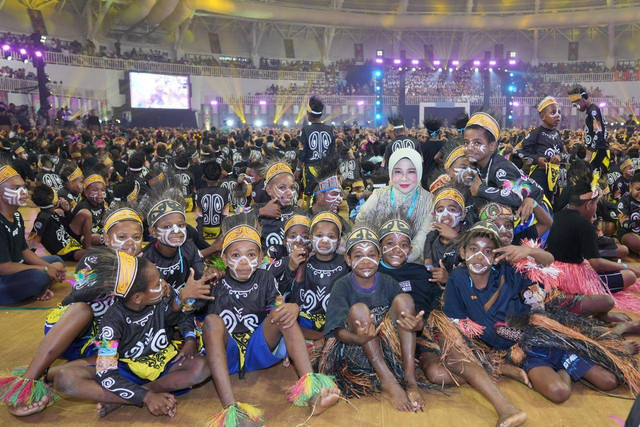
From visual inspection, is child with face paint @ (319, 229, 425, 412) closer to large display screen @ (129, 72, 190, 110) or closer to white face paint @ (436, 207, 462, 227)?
white face paint @ (436, 207, 462, 227)

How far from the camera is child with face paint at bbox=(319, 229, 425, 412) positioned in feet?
→ 10.0

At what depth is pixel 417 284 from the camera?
3.68 metres

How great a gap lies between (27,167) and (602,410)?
8593 millimetres

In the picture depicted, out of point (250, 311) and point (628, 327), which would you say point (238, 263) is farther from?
point (628, 327)

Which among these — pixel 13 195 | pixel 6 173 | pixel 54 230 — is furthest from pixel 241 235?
pixel 54 230

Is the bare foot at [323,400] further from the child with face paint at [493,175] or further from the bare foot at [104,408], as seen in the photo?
the child with face paint at [493,175]

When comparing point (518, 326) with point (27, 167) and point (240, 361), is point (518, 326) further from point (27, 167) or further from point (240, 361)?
point (27, 167)

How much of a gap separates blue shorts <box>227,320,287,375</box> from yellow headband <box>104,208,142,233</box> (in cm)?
107

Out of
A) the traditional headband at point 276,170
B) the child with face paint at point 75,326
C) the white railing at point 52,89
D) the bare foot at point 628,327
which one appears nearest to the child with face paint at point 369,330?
the child with face paint at point 75,326

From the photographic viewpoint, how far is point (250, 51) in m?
33.5

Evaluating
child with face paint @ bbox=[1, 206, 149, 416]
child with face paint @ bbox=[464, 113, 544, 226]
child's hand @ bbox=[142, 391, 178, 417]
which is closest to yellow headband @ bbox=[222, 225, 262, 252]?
child with face paint @ bbox=[1, 206, 149, 416]

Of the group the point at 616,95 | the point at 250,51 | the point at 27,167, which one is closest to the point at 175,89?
the point at 250,51

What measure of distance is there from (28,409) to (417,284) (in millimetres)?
2388

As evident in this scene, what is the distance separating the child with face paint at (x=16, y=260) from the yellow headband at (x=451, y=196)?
3236 mm
